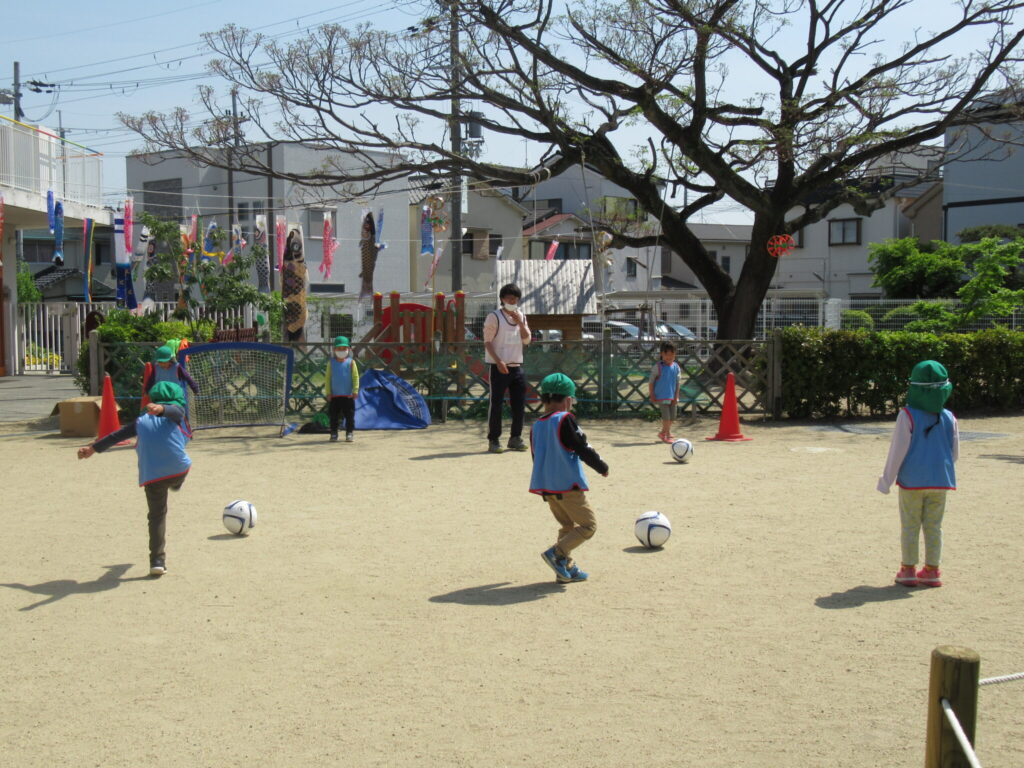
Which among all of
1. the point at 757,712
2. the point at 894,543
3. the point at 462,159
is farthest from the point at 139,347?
the point at 757,712

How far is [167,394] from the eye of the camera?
7141 millimetres

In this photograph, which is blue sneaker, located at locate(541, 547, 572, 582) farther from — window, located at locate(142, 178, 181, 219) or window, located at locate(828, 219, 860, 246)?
window, located at locate(828, 219, 860, 246)

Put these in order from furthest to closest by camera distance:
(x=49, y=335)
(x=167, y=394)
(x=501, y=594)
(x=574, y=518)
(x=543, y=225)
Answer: (x=543, y=225) → (x=49, y=335) → (x=167, y=394) → (x=574, y=518) → (x=501, y=594)

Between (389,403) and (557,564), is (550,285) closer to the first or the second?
(389,403)

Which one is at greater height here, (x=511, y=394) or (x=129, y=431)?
(x=129, y=431)

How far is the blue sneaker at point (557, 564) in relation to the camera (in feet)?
21.3

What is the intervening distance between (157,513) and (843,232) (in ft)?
144

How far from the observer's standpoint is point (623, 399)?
1653 cm

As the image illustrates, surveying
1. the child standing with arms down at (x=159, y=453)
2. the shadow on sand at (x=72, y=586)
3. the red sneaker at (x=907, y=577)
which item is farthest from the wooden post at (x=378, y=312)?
the red sneaker at (x=907, y=577)

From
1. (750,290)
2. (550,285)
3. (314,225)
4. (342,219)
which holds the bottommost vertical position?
(750,290)

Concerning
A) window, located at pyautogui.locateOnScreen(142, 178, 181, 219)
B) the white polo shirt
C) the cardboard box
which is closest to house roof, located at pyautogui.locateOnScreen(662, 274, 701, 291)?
window, located at pyautogui.locateOnScreen(142, 178, 181, 219)

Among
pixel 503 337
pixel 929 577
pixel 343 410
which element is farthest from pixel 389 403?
pixel 929 577

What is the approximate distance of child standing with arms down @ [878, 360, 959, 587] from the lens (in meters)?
6.42

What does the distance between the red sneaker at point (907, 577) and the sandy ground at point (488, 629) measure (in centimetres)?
8
